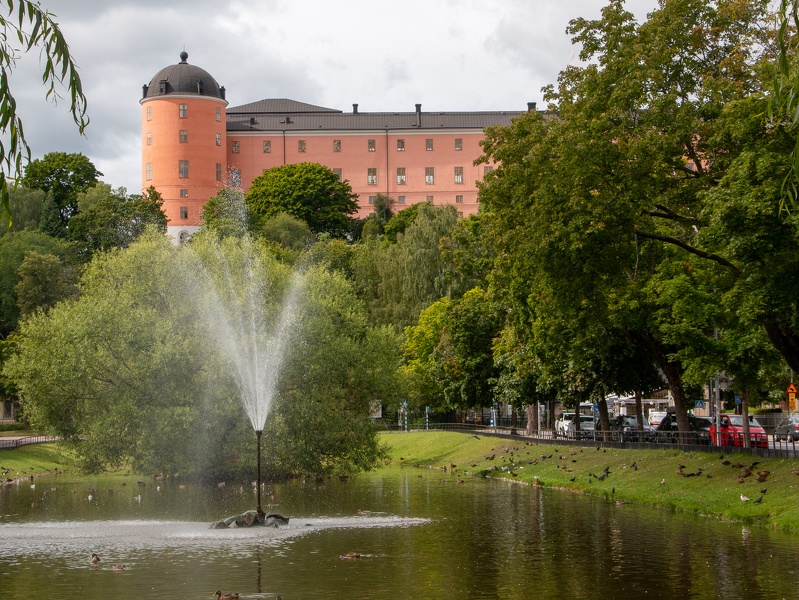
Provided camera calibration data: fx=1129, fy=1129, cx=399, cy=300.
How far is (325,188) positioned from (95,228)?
115ft

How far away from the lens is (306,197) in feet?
489

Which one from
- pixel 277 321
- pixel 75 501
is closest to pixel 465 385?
pixel 277 321

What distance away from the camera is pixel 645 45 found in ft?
126

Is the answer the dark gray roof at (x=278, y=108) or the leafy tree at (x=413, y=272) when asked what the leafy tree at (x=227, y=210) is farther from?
the dark gray roof at (x=278, y=108)

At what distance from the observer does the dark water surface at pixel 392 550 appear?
23.0 m

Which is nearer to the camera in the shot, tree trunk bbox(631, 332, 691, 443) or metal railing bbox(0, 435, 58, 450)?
tree trunk bbox(631, 332, 691, 443)

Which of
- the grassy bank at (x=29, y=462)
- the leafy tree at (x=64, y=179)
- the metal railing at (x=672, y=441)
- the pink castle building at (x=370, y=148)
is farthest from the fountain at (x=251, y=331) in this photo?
the pink castle building at (x=370, y=148)

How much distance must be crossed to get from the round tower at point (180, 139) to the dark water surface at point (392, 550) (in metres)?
117

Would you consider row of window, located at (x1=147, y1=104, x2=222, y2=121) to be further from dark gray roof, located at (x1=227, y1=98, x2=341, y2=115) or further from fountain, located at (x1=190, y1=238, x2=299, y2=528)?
fountain, located at (x1=190, y1=238, x2=299, y2=528)

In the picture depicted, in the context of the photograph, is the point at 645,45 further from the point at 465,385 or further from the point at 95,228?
the point at 95,228

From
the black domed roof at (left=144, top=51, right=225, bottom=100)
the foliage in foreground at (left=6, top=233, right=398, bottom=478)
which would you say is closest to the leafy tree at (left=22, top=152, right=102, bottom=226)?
the black domed roof at (left=144, top=51, right=225, bottom=100)

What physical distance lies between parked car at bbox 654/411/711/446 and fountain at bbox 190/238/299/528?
16.5m

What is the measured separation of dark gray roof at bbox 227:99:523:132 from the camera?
17412 centimetres

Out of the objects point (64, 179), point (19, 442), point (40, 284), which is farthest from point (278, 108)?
point (19, 442)
